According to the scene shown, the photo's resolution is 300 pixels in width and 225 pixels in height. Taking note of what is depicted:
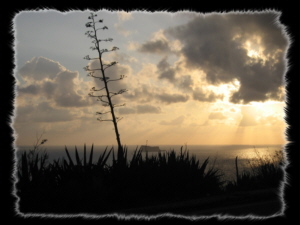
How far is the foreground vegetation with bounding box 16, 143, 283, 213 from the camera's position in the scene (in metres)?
5.91

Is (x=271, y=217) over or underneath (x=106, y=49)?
underneath

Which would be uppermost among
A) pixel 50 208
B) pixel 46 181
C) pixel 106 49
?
pixel 106 49

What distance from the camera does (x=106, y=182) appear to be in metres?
6.81

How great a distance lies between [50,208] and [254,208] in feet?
11.0

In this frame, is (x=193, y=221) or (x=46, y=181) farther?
(x=46, y=181)

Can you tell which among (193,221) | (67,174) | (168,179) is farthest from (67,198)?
(193,221)

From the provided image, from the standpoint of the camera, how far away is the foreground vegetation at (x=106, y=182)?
5910mm

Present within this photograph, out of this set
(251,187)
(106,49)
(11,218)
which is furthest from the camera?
(106,49)

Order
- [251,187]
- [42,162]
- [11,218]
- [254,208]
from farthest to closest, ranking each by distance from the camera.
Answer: [251,187]
[42,162]
[254,208]
[11,218]

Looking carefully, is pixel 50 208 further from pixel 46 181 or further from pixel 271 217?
pixel 271 217

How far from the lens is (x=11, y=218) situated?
3.37 m

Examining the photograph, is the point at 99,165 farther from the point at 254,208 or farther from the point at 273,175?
the point at 273,175

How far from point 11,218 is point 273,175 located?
25.3 ft

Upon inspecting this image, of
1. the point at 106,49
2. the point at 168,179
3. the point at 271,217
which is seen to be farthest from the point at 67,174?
the point at 106,49
